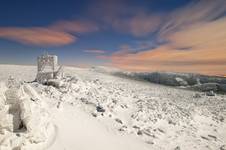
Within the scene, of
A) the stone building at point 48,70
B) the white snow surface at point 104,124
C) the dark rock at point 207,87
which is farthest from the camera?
the dark rock at point 207,87

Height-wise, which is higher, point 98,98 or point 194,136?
point 98,98

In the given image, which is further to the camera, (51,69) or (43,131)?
(51,69)

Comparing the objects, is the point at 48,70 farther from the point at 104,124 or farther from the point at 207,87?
the point at 207,87

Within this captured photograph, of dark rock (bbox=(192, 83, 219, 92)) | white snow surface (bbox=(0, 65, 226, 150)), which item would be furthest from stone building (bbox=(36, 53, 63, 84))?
dark rock (bbox=(192, 83, 219, 92))

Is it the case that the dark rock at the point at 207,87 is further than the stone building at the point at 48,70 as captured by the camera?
Yes

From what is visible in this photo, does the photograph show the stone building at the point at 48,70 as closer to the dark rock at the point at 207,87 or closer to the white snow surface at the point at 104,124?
the white snow surface at the point at 104,124

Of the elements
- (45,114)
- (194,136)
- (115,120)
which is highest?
(45,114)

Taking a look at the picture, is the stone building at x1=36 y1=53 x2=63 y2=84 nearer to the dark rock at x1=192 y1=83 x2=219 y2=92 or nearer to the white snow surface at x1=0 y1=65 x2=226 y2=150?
the white snow surface at x1=0 y1=65 x2=226 y2=150

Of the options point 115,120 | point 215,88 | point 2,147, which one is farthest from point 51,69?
point 215,88

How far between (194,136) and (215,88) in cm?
2459

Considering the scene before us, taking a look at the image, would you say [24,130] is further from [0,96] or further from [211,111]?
[211,111]

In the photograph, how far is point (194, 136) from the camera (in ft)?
39.3

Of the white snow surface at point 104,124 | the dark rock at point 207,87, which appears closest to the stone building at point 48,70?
the white snow surface at point 104,124

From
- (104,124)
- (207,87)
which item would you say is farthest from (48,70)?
(207,87)
